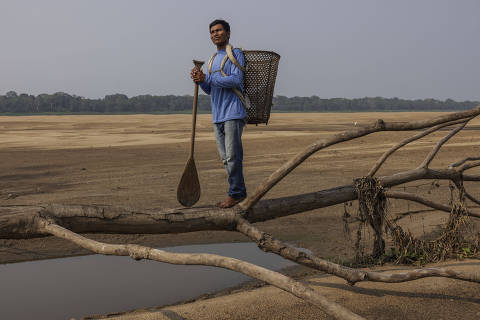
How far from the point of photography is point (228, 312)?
3395mm

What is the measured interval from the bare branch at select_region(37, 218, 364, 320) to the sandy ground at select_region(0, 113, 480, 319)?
0.87 meters

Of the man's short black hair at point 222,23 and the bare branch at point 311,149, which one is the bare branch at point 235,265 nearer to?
the bare branch at point 311,149

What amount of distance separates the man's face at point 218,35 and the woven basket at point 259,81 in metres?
0.22

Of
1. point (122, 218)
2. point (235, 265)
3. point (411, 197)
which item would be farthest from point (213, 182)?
point (235, 265)

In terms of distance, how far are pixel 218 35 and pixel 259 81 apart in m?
0.52

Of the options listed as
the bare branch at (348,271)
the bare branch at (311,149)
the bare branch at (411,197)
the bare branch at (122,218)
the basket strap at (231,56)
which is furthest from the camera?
the bare branch at (411,197)

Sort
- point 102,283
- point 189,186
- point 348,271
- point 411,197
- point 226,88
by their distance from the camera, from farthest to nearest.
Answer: point 102,283
point 411,197
point 189,186
point 226,88
point 348,271

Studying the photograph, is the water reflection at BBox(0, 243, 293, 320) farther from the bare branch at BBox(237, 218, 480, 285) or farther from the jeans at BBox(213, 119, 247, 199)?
the bare branch at BBox(237, 218, 480, 285)

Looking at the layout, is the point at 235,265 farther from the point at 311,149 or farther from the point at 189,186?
the point at 189,186

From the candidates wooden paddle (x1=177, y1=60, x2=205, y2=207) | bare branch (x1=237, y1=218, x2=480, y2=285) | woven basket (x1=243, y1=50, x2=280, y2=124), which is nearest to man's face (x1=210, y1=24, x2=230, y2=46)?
woven basket (x1=243, y1=50, x2=280, y2=124)

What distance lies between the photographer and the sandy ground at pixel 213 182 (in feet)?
12.2

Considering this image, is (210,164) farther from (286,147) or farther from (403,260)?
(403,260)

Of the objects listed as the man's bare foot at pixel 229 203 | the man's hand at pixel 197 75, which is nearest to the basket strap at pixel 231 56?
the man's hand at pixel 197 75

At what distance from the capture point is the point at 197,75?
12.5 feet
